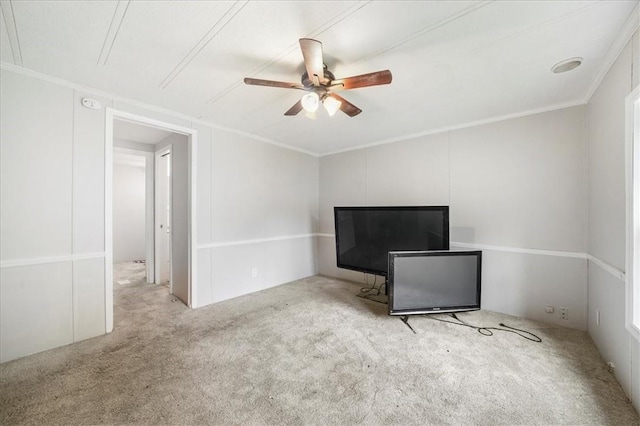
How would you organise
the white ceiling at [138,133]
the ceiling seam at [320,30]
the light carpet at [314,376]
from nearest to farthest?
the ceiling seam at [320,30] < the light carpet at [314,376] < the white ceiling at [138,133]

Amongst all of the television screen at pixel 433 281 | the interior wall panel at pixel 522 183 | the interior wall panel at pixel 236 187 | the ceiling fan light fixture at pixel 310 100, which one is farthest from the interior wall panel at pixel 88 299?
the interior wall panel at pixel 522 183

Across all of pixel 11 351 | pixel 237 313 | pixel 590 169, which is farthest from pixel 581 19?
pixel 11 351

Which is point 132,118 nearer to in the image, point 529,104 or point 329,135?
point 329,135

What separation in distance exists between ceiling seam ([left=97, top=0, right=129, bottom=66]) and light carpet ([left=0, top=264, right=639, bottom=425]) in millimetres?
2359

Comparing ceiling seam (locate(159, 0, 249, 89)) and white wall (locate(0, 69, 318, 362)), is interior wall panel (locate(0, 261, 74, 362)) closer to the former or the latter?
white wall (locate(0, 69, 318, 362))

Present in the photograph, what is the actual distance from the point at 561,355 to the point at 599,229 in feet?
3.72

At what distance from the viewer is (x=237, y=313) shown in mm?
2932

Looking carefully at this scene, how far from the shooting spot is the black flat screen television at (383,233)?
2936 millimetres

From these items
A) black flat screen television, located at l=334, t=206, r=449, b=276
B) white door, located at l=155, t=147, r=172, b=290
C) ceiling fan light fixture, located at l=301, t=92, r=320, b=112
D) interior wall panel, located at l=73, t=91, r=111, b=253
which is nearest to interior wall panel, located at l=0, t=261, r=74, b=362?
interior wall panel, located at l=73, t=91, r=111, b=253

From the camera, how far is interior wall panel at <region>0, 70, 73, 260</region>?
6.41 feet

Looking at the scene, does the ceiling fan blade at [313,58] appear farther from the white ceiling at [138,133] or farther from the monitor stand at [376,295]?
the monitor stand at [376,295]

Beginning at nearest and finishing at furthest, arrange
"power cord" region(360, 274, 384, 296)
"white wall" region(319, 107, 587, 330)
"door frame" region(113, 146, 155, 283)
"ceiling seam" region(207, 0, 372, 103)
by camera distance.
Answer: "ceiling seam" region(207, 0, 372, 103), "white wall" region(319, 107, 587, 330), "power cord" region(360, 274, 384, 296), "door frame" region(113, 146, 155, 283)

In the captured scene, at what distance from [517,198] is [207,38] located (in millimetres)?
3419

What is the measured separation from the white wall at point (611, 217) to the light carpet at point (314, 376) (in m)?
0.20
